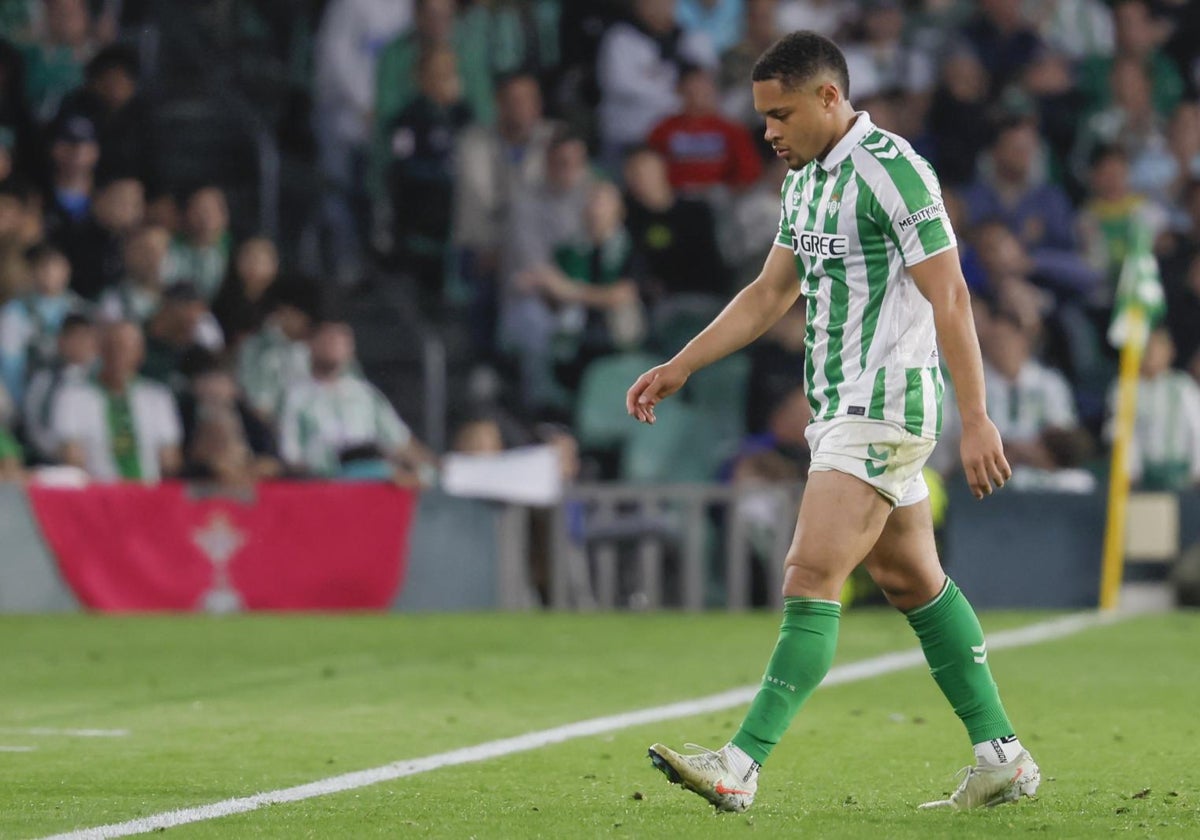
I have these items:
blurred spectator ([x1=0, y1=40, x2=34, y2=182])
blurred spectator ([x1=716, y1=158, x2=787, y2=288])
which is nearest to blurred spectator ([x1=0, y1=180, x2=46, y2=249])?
blurred spectator ([x1=0, y1=40, x2=34, y2=182])

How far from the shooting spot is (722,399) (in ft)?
51.5

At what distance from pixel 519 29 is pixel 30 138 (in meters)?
3.85

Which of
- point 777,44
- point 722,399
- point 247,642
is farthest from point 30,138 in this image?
point 777,44

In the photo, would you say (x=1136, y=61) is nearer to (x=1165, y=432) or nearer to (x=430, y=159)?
(x=1165, y=432)

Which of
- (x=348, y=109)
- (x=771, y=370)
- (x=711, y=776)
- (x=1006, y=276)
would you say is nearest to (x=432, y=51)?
(x=348, y=109)

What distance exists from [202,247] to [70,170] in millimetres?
1328

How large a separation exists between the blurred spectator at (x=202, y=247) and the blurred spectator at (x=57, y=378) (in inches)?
53.1

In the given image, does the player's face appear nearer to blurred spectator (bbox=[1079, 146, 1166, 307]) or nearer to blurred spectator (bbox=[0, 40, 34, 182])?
blurred spectator (bbox=[1079, 146, 1166, 307])

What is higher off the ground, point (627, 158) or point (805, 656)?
point (627, 158)

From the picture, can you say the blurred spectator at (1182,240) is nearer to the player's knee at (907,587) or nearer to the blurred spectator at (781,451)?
the blurred spectator at (781,451)

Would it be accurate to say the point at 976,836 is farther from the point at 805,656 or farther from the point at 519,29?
the point at 519,29

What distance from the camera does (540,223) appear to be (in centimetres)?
1622

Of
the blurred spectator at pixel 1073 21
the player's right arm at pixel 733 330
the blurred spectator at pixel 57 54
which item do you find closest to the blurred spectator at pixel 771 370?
the blurred spectator at pixel 1073 21

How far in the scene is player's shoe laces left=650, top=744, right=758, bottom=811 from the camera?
5.30 metres
